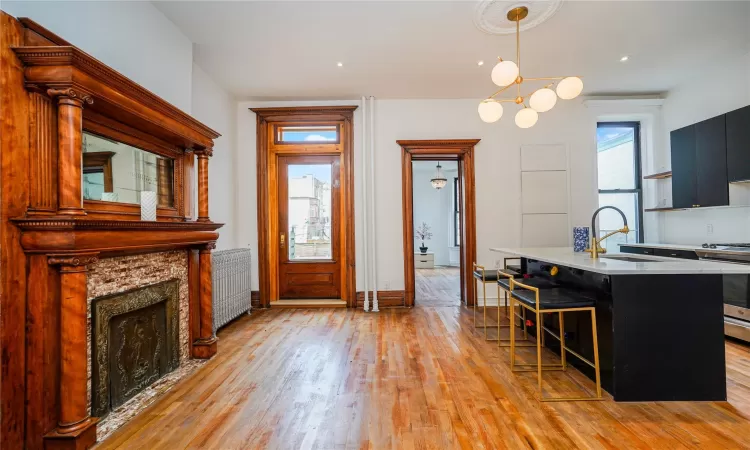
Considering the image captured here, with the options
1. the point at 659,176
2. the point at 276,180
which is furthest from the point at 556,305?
the point at 276,180

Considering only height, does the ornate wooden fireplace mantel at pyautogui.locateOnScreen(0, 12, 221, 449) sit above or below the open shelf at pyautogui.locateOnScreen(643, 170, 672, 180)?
below

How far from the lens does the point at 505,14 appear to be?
2.77m

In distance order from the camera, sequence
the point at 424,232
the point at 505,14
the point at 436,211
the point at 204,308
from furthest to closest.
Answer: the point at 436,211, the point at 424,232, the point at 204,308, the point at 505,14

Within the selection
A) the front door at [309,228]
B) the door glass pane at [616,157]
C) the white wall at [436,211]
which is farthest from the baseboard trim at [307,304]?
the white wall at [436,211]

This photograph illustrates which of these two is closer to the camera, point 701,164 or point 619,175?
point 701,164

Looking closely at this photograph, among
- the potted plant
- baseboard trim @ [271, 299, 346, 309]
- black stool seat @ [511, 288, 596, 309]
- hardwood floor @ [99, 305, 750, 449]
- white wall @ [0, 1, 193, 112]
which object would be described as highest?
white wall @ [0, 1, 193, 112]

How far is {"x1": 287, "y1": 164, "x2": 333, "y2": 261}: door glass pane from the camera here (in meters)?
4.86

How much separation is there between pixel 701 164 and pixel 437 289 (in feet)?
13.2

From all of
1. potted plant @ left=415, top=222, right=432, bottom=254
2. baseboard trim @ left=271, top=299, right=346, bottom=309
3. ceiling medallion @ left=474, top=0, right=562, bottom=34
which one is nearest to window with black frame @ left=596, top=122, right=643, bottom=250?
ceiling medallion @ left=474, top=0, right=562, bottom=34

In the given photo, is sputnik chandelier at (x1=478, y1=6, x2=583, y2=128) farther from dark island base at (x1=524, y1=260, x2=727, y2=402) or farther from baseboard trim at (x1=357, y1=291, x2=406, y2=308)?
baseboard trim at (x1=357, y1=291, x2=406, y2=308)

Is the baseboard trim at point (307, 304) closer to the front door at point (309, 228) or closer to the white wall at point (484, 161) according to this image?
the front door at point (309, 228)

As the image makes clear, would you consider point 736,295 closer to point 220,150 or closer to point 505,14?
point 505,14

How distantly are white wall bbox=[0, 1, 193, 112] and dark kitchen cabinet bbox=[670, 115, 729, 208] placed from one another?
572 centimetres

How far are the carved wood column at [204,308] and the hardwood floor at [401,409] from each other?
166 millimetres
